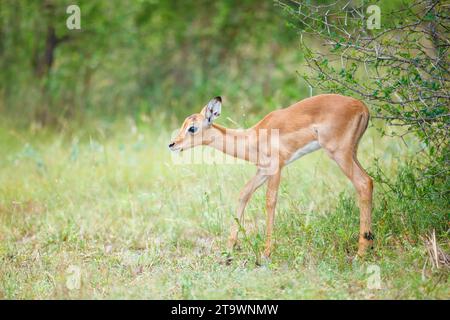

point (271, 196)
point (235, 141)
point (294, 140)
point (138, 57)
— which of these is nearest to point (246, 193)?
point (271, 196)

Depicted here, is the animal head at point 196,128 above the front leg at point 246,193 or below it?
above

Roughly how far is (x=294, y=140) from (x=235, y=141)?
60cm

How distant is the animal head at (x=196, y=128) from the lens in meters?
6.11

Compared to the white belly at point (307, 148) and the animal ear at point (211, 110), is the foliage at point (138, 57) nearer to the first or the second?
the animal ear at point (211, 110)

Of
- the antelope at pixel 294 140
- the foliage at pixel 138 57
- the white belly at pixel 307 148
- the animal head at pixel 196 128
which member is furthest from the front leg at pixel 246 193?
the foliage at pixel 138 57

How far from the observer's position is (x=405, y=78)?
593cm

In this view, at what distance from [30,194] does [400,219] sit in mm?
4609

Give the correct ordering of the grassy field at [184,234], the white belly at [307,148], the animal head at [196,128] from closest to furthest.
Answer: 1. the grassy field at [184,234]
2. the white belly at [307,148]
3. the animal head at [196,128]

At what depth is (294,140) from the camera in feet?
19.7

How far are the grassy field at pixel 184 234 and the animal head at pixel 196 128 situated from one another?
20.4 inches

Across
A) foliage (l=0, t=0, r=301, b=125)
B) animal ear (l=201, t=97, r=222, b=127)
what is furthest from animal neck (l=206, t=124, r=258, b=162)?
foliage (l=0, t=0, r=301, b=125)

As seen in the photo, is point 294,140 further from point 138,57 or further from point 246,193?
point 138,57

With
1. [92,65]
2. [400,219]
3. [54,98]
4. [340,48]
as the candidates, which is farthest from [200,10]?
[400,219]

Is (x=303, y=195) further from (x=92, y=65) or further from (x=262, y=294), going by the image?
(x=92, y=65)
